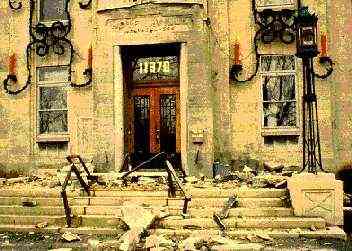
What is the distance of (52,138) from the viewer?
14508mm

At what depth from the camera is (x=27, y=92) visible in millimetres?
14867

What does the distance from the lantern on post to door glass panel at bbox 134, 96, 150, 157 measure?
18.7ft

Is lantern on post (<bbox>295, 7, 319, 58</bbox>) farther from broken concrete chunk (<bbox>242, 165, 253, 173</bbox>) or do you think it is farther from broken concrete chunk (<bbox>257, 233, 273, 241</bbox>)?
broken concrete chunk (<bbox>242, 165, 253, 173</bbox>)

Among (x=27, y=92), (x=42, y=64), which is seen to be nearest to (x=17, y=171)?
(x=27, y=92)

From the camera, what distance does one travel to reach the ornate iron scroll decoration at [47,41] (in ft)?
47.7

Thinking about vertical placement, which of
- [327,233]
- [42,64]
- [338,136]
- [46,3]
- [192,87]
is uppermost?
[46,3]

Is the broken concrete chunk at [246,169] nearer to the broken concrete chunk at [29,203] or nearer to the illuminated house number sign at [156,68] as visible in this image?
the illuminated house number sign at [156,68]

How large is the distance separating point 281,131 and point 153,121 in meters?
3.74

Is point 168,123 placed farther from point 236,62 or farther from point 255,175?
point 255,175

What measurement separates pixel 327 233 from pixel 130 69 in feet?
26.0

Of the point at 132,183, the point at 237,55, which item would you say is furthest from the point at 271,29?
the point at 132,183

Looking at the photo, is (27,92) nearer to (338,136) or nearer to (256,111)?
(256,111)

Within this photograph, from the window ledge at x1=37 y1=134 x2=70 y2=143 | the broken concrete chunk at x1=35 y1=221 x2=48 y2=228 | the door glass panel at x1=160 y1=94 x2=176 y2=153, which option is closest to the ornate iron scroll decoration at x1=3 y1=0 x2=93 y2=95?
the window ledge at x1=37 y1=134 x2=70 y2=143

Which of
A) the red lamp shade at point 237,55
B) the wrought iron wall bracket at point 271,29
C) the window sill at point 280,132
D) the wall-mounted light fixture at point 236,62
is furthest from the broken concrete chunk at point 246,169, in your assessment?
the red lamp shade at point 237,55
